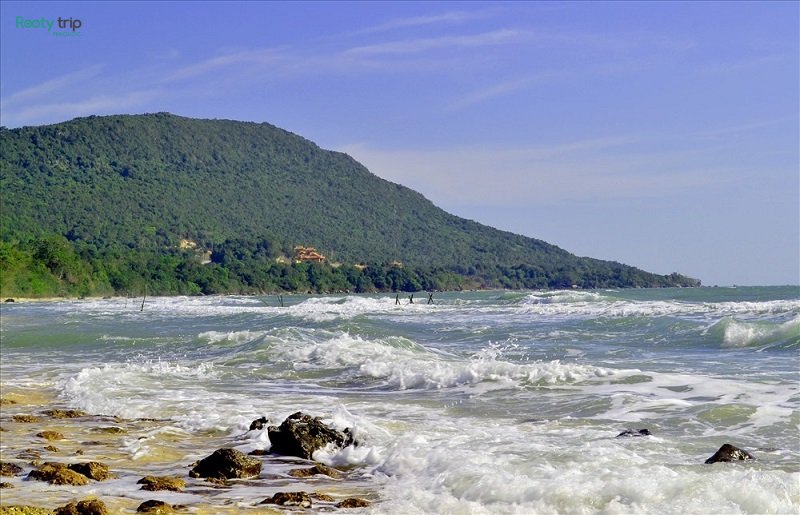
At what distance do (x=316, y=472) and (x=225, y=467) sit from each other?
0.82 m

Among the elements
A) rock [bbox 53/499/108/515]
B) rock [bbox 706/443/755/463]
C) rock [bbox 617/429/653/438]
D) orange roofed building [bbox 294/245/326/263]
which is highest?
orange roofed building [bbox 294/245/326/263]

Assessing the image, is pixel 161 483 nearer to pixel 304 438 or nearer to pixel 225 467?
pixel 225 467

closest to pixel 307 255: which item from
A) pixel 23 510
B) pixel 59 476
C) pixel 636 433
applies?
pixel 636 433

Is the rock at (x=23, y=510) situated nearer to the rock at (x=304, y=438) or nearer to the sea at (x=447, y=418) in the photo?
the sea at (x=447, y=418)

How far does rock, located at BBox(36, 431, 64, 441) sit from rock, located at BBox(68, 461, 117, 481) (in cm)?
211

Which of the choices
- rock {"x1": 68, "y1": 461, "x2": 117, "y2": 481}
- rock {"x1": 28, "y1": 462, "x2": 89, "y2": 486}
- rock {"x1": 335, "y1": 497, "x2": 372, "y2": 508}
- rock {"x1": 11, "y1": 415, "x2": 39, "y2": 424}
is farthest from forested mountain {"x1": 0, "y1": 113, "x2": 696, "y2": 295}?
rock {"x1": 335, "y1": 497, "x2": 372, "y2": 508}

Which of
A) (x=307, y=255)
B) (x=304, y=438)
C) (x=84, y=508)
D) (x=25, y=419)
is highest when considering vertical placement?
(x=307, y=255)

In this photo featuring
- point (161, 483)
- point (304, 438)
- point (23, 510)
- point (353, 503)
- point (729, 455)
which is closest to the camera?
point (23, 510)

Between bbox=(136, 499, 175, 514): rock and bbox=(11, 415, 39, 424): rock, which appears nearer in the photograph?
bbox=(136, 499, 175, 514): rock

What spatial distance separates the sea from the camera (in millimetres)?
6898

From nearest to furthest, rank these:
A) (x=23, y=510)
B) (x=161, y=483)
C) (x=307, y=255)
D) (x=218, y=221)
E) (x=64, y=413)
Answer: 1. (x=23, y=510)
2. (x=161, y=483)
3. (x=64, y=413)
4. (x=307, y=255)
5. (x=218, y=221)

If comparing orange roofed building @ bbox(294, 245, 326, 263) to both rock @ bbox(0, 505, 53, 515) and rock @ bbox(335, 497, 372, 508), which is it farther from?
rock @ bbox(0, 505, 53, 515)

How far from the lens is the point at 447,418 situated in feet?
37.0

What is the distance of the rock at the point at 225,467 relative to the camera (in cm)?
786
